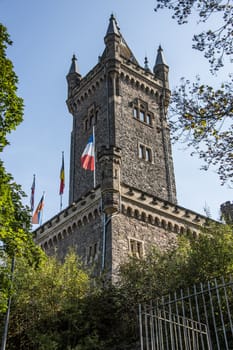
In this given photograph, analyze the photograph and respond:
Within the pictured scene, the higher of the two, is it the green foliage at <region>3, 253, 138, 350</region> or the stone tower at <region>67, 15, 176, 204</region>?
the stone tower at <region>67, 15, 176, 204</region>

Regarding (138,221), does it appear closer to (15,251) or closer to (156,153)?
(156,153)

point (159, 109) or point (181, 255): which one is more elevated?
point (159, 109)

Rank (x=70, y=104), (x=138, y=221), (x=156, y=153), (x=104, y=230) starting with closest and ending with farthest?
(x=104, y=230) < (x=138, y=221) < (x=156, y=153) < (x=70, y=104)

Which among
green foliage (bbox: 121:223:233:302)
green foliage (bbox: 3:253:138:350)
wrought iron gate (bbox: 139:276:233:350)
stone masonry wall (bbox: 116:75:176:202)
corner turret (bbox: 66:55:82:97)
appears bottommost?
wrought iron gate (bbox: 139:276:233:350)

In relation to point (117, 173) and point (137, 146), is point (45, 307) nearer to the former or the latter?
point (117, 173)

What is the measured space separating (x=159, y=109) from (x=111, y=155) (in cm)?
1017

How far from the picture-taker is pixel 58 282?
615 inches

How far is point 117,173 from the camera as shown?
2327 cm

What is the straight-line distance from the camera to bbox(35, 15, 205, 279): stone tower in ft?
73.7

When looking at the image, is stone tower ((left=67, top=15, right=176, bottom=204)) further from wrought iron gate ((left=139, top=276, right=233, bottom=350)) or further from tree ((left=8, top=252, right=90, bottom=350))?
wrought iron gate ((left=139, top=276, right=233, bottom=350))

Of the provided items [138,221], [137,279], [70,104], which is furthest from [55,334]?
[70,104]

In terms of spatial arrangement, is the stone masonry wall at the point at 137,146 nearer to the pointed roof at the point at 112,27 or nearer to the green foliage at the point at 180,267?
the pointed roof at the point at 112,27

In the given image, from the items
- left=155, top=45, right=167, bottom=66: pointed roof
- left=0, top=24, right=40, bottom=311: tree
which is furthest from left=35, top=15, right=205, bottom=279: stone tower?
left=0, top=24, right=40, bottom=311: tree

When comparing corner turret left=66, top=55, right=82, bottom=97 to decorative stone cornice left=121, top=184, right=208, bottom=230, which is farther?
corner turret left=66, top=55, right=82, bottom=97
